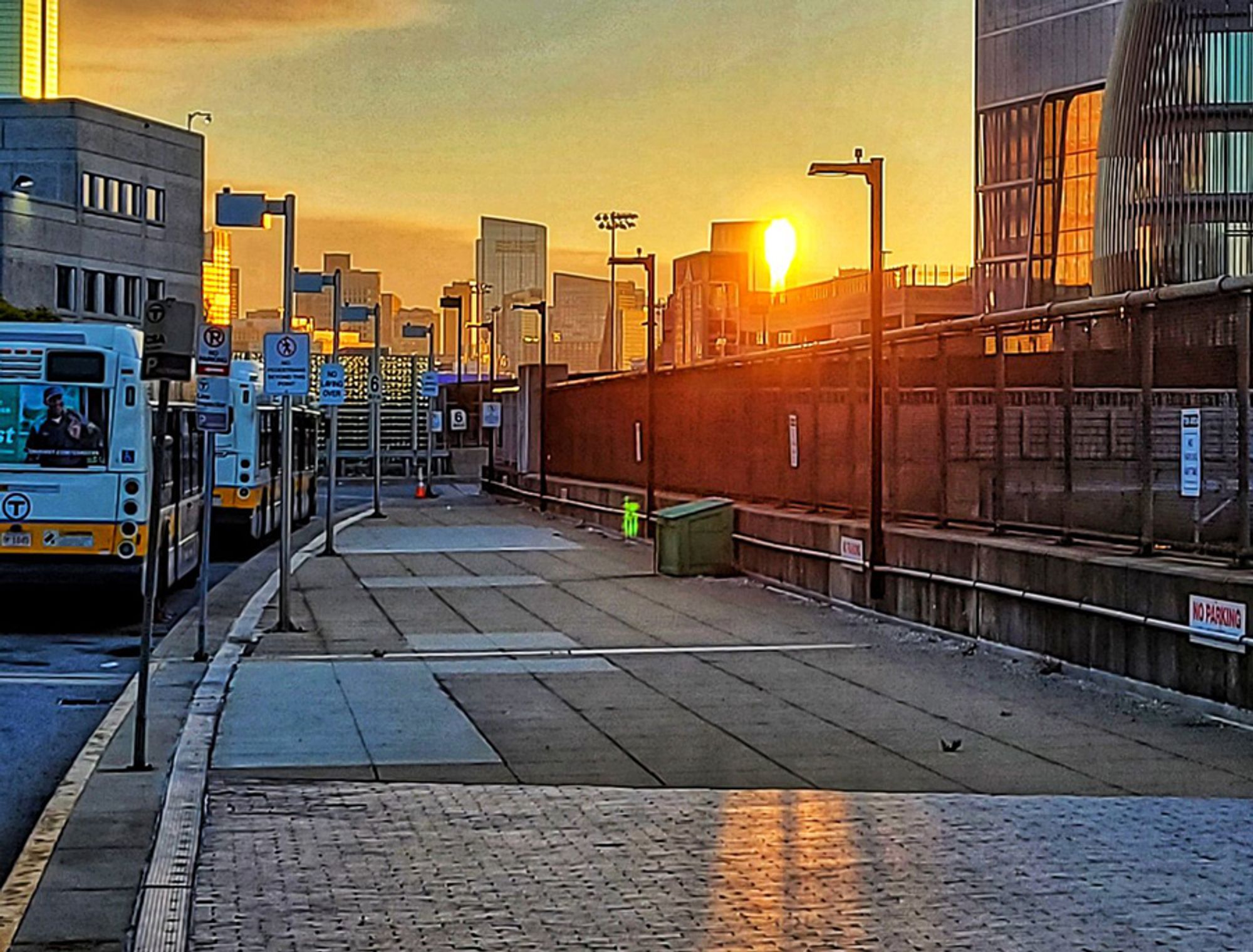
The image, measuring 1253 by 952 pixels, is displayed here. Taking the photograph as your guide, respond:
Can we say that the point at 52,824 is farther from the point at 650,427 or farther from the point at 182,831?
the point at 650,427

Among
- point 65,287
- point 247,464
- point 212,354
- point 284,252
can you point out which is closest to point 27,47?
point 65,287

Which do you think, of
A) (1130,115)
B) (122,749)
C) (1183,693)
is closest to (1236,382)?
(1183,693)

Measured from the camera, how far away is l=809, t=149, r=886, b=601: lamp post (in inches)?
798

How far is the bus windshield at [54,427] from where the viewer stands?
64.6ft

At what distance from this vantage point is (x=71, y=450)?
1970cm

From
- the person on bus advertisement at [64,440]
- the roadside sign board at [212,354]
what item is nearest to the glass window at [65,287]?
the person on bus advertisement at [64,440]

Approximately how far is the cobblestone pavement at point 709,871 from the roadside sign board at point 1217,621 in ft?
9.34

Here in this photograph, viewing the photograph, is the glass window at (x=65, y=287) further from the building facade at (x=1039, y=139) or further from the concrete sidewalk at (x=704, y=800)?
the concrete sidewalk at (x=704, y=800)

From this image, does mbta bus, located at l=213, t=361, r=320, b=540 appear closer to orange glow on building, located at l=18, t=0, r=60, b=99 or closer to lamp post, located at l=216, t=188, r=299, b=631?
lamp post, located at l=216, t=188, r=299, b=631

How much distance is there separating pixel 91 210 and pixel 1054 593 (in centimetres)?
7572

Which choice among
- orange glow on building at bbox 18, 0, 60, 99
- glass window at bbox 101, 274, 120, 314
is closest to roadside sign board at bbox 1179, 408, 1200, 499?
glass window at bbox 101, 274, 120, 314

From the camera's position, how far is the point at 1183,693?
44.3ft

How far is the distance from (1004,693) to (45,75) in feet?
418

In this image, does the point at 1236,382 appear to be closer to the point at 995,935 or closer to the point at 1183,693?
the point at 1183,693
